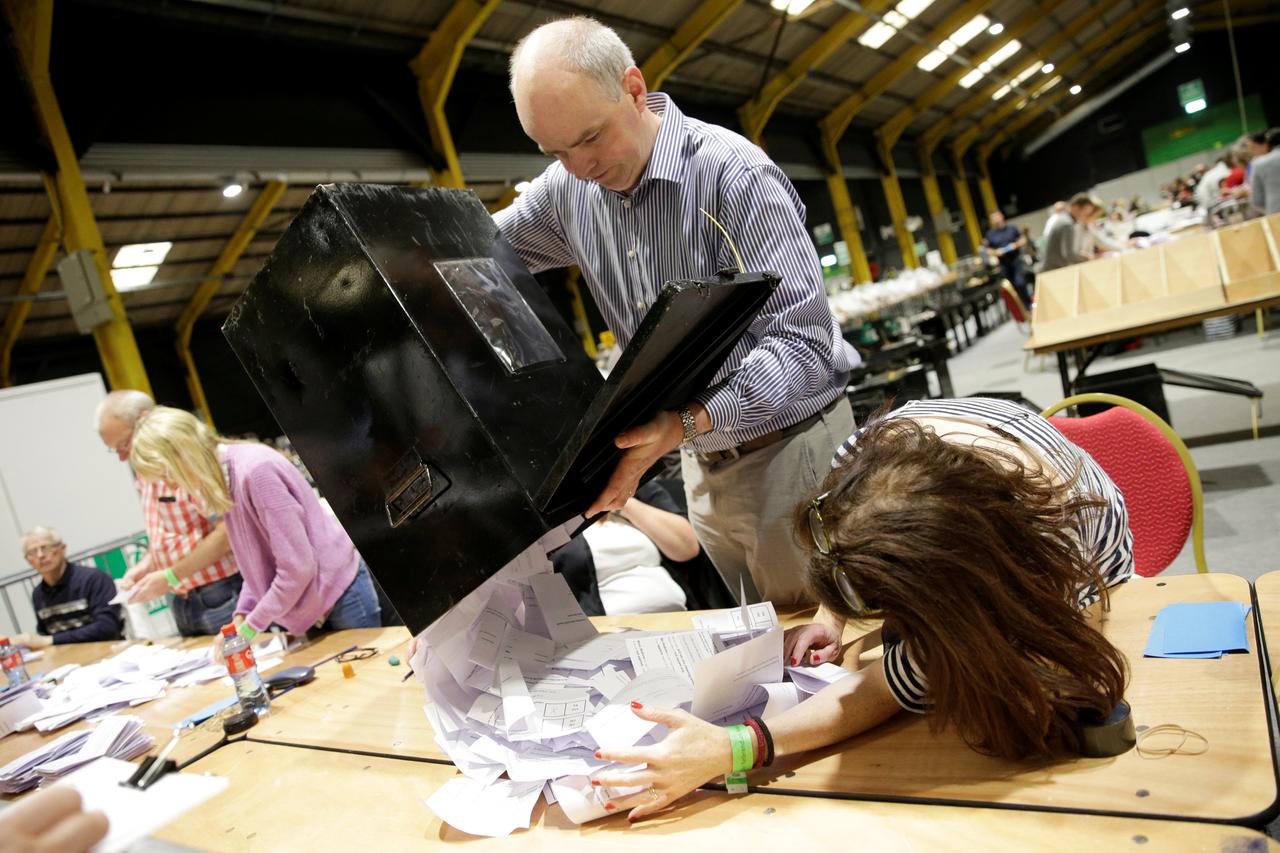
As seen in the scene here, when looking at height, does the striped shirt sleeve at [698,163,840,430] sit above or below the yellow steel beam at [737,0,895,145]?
A: below

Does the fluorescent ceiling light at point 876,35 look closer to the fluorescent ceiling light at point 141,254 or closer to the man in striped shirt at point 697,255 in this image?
the fluorescent ceiling light at point 141,254

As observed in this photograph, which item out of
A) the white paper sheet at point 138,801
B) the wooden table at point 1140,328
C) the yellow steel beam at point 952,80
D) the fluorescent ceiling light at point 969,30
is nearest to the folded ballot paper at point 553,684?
the white paper sheet at point 138,801

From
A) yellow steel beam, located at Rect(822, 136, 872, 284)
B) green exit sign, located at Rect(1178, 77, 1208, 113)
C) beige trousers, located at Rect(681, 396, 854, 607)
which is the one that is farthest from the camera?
green exit sign, located at Rect(1178, 77, 1208, 113)

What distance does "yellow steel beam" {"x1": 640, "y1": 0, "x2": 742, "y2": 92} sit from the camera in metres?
10.6

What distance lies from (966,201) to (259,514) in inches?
1046

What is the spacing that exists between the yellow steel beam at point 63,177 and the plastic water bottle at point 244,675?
5.93 meters

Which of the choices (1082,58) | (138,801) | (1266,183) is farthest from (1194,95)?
(138,801)

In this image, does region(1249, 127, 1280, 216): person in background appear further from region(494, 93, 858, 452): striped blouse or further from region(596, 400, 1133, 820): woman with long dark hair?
region(596, 400, 1133, 820): woman with long dark hair

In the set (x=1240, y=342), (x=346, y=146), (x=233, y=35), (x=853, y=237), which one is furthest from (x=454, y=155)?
(x=853, y=237)

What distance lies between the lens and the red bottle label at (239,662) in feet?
6.43

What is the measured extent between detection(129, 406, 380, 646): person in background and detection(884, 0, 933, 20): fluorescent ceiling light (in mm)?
13998

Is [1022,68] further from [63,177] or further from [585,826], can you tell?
[585,826]

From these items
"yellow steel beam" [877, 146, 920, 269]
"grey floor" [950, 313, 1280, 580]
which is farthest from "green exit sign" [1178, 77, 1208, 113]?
"grey floor" [950, 313, 1280, 580]

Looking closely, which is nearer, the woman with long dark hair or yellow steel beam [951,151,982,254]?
the woman with long dark hair
